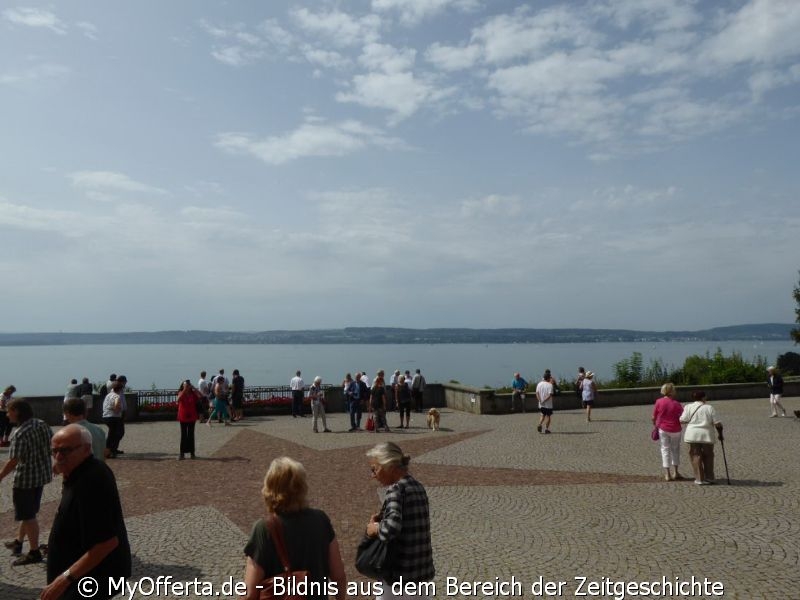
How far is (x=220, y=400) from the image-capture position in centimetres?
2022

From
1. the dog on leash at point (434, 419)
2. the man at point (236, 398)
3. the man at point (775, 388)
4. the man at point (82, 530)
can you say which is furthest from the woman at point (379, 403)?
the man at point (82, 530)

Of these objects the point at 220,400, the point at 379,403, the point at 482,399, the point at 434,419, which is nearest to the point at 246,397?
the point at 220,400

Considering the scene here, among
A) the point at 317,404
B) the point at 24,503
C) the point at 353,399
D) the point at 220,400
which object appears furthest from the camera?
the point at 220,400

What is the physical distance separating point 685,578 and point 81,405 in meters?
6.09

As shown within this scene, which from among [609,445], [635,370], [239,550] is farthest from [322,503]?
[635,370]

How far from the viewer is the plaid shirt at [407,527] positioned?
158 inches

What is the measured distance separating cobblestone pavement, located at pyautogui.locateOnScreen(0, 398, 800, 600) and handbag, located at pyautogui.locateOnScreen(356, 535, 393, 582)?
2019 millimetres

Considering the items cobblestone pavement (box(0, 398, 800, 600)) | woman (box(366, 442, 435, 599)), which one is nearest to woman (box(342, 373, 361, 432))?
cobblestone pavement (box(0, 398, 800, 600))

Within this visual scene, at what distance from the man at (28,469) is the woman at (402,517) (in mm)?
4265

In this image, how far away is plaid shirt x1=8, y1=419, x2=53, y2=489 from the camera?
6.71m

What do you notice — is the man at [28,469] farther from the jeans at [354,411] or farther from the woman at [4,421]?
the jeans at [354,411]

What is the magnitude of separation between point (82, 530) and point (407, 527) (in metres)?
1.83

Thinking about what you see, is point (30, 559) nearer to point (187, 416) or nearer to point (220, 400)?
point (187, 416)

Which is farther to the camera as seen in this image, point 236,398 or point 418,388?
point 418,388
